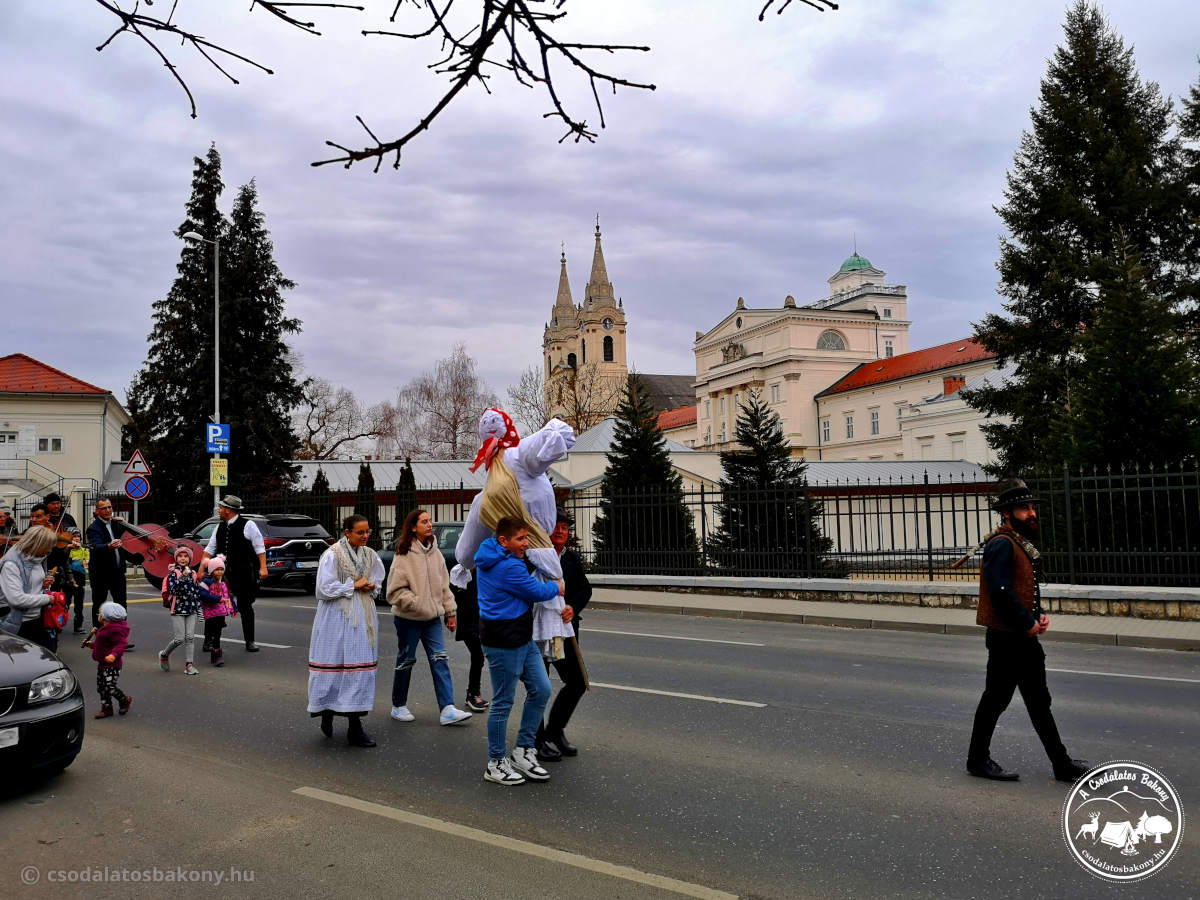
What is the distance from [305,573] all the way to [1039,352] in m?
26.2

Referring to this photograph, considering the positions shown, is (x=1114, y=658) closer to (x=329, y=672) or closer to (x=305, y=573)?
(x=329, y=672)

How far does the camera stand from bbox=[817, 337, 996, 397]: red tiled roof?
238 feet

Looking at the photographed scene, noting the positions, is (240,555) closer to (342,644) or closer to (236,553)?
(236,553)

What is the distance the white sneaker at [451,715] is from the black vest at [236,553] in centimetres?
514

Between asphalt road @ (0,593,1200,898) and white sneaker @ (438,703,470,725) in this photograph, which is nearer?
asphalt road @ (0,593,1200,898)

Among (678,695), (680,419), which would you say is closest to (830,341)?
(680,419)

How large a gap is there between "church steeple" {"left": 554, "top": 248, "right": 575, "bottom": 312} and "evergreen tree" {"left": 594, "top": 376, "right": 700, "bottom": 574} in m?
125

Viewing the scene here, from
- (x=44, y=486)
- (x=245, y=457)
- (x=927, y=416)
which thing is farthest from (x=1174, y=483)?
(x=927, y=416)

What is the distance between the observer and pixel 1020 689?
18.4ft

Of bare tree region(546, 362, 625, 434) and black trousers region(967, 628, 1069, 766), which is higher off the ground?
bare tree region(546, 362, 625, 434)

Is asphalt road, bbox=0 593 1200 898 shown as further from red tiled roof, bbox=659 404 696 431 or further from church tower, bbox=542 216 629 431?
church tower, bbox=542 216 629 431

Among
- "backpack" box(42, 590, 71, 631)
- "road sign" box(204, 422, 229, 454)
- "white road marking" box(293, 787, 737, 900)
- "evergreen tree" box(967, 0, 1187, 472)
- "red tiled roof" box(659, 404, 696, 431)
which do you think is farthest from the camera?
"red tiled roof" box(659, 404, 696, 431)

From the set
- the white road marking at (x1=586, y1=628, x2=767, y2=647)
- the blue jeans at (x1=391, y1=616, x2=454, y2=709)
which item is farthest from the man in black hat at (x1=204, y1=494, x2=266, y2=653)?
the blue jeans at (x1=391, y1=616, x2=454, y2=709)

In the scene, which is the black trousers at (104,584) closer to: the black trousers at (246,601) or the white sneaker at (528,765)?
the black trousers at (246,601)
